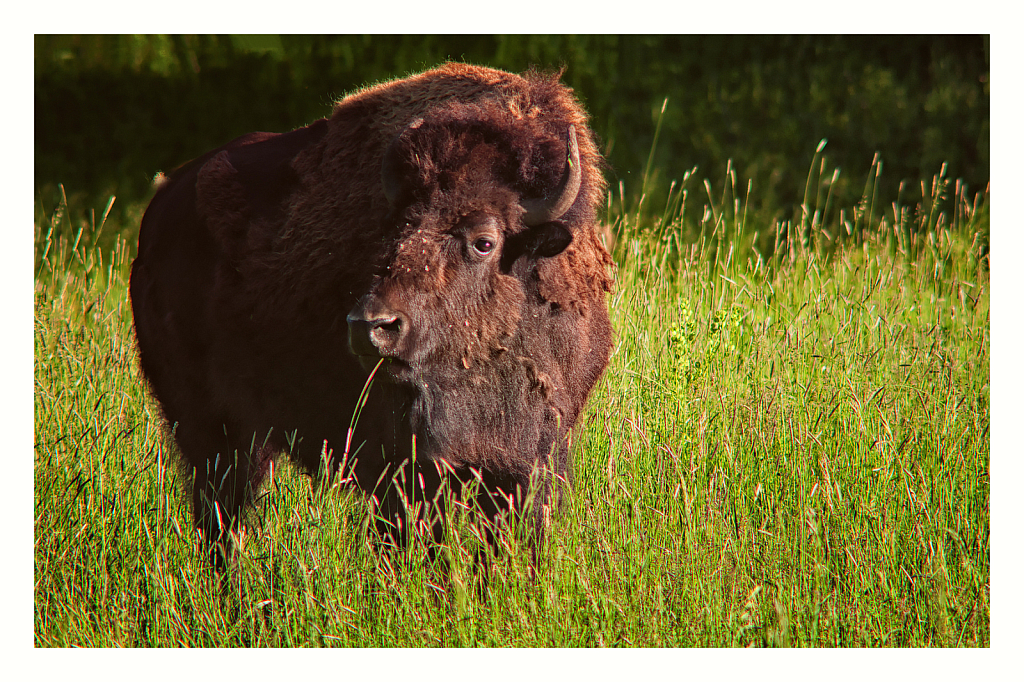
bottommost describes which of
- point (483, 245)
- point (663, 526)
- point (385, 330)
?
point (663, 526)

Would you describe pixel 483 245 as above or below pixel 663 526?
above

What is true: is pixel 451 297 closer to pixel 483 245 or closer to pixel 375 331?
pixel 483 245

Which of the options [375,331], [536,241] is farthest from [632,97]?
[375,331]

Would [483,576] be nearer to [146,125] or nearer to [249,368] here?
[249,368]

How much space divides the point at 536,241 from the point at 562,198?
177mm

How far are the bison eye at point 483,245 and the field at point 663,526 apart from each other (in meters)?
0.78

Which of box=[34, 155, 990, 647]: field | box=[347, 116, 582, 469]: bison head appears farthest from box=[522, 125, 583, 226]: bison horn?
box=[34, 155, 990, 647]: field

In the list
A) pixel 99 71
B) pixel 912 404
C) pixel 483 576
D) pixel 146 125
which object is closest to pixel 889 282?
pixel 912 404

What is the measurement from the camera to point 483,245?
2492 millimetres

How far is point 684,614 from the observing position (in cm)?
242

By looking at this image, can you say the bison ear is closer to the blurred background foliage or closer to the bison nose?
the bison nose

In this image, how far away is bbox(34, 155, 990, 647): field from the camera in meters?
2.41

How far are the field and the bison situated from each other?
0.57 feet

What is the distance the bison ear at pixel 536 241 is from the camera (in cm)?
256
